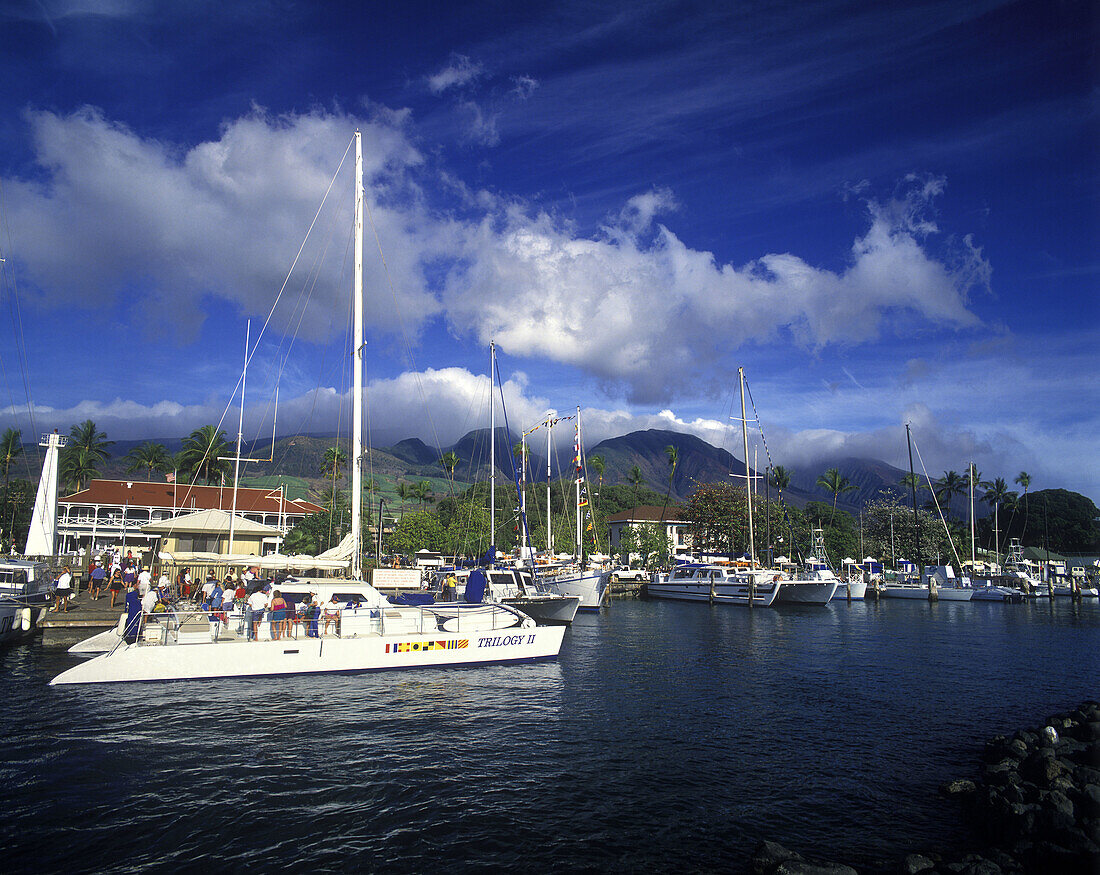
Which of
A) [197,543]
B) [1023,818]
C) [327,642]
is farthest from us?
[197,543]

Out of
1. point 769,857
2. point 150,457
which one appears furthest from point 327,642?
point 150,457

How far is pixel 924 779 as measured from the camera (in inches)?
519

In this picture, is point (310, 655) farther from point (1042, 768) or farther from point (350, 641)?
point (1042, 768)

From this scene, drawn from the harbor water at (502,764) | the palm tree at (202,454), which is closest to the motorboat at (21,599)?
the harbor water at (502,764)

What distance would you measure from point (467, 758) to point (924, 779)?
9157mm

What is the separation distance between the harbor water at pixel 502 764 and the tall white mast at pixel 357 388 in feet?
16.9

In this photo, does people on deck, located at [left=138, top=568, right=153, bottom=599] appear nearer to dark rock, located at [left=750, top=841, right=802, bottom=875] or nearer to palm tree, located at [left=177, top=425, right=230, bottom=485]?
dark rock, located at [left=750, top=841, right=802, bottom=875]

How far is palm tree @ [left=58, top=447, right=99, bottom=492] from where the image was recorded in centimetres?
8294

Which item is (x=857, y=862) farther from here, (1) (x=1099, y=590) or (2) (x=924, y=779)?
(1) (x=1099, y=590)

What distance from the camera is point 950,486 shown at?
4801 inches

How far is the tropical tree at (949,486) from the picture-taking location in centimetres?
12000

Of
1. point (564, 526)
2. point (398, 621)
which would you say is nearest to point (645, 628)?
point (398, 621)

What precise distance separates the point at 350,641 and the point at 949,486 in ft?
423

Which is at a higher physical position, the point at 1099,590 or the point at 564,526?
the point at 564,526
